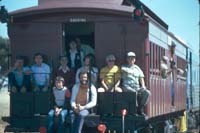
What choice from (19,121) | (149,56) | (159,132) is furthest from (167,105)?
(19,121)

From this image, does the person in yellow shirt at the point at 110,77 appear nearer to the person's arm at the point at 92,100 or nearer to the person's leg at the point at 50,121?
the person's arm at the point at 92,100

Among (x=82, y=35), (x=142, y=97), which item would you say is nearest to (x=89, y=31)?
(x=82, y=35)

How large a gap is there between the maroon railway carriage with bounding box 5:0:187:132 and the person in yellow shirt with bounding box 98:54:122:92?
0.42m

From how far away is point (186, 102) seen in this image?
23.4m

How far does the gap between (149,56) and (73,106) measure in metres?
2.35

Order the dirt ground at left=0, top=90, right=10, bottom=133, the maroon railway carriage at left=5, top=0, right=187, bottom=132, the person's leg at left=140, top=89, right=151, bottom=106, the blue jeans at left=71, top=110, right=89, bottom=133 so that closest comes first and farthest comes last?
the blue jeans at left=71, top=110, right=89, bottom=133 < the person's leg at left=140, top=89, right=151, bottom=106 < the maroon railway carriage at left=5, top=0, right=187, bottom=132 < the dirt ground at left=0, top=90, right=10, bottom=133

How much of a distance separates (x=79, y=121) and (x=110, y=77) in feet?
3.88

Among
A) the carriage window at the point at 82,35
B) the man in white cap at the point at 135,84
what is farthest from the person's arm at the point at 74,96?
the carriage window at the point at 82,35

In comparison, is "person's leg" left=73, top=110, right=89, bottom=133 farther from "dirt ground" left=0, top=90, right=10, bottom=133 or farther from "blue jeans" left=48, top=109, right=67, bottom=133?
"dirt ground" left=0, top=90, right=10, bottom=133

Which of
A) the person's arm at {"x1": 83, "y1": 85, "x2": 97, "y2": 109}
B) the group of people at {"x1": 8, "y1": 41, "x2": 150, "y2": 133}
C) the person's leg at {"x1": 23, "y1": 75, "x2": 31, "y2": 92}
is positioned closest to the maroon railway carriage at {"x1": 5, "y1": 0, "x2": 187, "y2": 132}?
the group of people at {"x1": 8, "y1": 41, "x2": 150, "y2": 133}

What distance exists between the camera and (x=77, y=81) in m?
12.2

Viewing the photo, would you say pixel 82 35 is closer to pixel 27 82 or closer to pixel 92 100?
pixel 27 82

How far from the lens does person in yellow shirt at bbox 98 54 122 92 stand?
12.1 m

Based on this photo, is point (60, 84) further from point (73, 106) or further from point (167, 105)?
point (167, 105)
